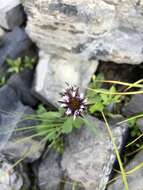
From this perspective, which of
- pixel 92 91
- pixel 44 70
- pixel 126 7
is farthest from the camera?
pixel 44 70

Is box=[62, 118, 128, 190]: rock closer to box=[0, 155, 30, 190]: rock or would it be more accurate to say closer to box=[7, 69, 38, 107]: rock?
box=[0, 155, 30, 190]: rock

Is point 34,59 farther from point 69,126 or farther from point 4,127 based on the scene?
point 69,126

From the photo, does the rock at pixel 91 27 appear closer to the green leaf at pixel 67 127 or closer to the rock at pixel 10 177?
the green leaf at pixel 67 127

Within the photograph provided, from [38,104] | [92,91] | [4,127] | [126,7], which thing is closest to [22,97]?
[38,104]

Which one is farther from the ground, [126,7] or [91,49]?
[126,7]

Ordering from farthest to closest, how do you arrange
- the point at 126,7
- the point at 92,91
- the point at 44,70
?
the point at 44,70, the point at 92,91, the point at 126,7

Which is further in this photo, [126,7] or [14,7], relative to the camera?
[14,7]
